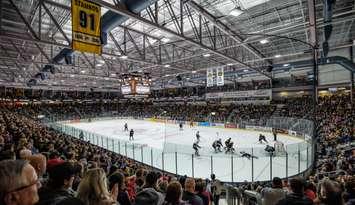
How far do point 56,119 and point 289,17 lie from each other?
35249 millimetres

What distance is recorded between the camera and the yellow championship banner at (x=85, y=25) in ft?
21.0

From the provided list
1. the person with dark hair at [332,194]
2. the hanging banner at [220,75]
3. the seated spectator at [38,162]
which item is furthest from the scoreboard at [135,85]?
the person with dark hair at [332,194]

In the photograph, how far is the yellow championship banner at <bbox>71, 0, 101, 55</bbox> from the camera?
6.39 metres

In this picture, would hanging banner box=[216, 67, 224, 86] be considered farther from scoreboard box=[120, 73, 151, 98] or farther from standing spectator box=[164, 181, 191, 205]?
standing spectator box=[164, 181, 191, 205]

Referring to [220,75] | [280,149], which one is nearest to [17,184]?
[280,149]

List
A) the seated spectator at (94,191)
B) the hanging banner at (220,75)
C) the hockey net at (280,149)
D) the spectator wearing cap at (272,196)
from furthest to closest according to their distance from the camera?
the hanging banner at (220,75)
the hockey net at (280,149)
the spectator wearing cap at (272,196)
the seated spectator at (94,191)

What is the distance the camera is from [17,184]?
1353mm

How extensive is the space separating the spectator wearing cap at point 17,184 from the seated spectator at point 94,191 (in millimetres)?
747

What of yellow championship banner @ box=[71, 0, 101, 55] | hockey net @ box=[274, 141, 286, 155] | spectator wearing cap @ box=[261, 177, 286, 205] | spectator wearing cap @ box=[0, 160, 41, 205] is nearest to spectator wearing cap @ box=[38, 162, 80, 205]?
spectator wearing cap @ box=[0, 160, 41, 205]

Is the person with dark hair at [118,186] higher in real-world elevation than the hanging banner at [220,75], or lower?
lower

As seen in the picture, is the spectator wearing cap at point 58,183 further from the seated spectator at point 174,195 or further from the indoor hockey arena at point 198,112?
the seated spectator at point 174,195

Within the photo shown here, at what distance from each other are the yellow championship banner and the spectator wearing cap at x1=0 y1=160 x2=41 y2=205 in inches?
232

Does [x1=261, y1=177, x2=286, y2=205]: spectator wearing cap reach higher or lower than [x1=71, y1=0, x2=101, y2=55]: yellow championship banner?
Result: lower

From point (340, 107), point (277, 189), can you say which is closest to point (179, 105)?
point (340, 107)
